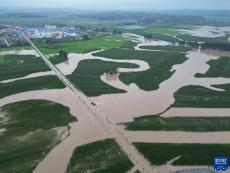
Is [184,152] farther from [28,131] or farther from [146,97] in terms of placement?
[28,131]

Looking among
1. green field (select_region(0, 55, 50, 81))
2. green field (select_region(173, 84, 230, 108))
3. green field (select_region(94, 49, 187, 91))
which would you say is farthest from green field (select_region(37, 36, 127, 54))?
green field (select_region(173, 84, 230, 108))

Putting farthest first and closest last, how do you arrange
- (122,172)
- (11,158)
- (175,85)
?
(175,85) → (11,158) → (122,172)

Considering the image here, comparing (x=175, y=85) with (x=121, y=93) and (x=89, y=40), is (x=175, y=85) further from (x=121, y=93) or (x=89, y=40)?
(x=89, y=40)

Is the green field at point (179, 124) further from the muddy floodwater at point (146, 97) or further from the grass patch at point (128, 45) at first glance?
the grass patch at point (128, 45)

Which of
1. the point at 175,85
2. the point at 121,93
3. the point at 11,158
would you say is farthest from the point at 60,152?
the point at 175,85

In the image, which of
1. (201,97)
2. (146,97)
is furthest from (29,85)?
(201,97)

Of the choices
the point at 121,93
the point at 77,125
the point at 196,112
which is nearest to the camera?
the point at 77,125
